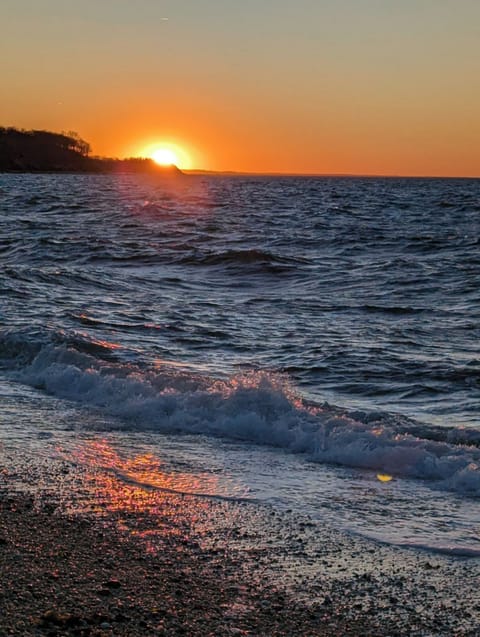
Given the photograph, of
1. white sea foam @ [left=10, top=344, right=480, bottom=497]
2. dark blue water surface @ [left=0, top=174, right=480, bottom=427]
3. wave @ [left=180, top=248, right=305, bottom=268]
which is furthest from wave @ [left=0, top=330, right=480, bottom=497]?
wave @ [left=180, top=248, right=305, bottom=268]

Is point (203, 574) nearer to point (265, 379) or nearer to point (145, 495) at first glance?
point (145, 495)

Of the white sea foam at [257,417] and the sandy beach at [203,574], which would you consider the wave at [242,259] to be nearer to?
the white sea foam at [257,417]

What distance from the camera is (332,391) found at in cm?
880

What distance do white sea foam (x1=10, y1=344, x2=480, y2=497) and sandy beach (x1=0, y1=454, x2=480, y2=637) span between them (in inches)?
59.0

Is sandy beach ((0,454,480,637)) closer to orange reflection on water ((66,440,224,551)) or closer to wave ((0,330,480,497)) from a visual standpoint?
orange reflection on water ((66,440,224,551))

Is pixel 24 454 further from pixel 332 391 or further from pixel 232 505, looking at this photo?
pixel 332 391

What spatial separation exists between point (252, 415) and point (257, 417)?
0.07 meters

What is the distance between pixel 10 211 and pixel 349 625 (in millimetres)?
40126

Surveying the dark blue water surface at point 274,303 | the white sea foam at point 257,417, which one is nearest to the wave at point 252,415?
the white sea foam at point 257,417

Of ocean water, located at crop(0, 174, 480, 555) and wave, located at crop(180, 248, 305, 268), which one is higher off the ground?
wave, located at crop(180, 248, 305, 268)

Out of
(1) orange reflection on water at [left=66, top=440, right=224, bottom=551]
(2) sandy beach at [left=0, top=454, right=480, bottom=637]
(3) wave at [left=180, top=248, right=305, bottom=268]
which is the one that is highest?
(3) wave at [left=180, top=248, right=305, bottom=268]

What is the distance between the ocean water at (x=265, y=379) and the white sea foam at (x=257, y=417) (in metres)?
0.02

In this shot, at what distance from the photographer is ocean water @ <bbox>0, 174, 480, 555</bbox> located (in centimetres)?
552

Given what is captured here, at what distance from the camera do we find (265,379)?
25.6 ft
